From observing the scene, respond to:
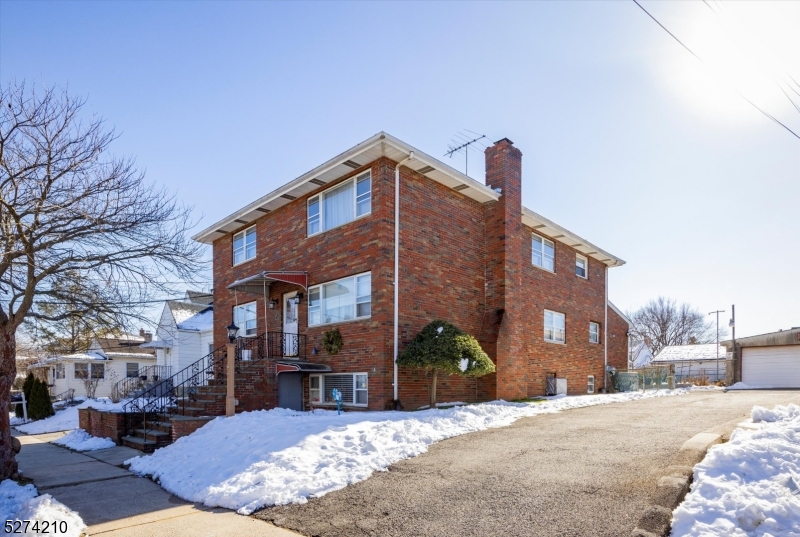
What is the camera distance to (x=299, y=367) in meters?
14.0

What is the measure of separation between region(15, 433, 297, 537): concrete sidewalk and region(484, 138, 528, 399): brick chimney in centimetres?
974

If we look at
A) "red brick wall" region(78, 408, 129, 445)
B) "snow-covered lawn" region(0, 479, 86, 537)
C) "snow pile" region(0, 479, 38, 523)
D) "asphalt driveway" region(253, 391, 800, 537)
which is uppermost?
"asphalt driveway" region(253, 391, 800, 537)

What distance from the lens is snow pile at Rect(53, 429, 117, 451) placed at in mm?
13227

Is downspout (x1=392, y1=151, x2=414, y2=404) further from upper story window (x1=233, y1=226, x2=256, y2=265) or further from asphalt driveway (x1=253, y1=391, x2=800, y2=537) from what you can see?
upper story window (x1=233, y1=226, x2=256, y2=265)

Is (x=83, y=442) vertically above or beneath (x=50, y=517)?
beneath

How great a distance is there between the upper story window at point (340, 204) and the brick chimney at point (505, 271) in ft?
14.5

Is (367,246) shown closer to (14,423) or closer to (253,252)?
(253,252)

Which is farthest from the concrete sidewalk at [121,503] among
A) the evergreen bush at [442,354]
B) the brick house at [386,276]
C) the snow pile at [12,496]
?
the evergreen bush at [442,354]

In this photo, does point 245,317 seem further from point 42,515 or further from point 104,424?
point 42,515

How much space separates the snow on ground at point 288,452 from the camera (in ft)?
24.5

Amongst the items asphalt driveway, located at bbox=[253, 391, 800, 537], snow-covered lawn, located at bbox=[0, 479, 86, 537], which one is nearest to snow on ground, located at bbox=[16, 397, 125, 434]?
snow-covered lawn, located at bbox=[0, 479, 86, 537]

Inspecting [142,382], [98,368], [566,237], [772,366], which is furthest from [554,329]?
[98,368]

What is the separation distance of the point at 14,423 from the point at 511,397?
69.6 ft

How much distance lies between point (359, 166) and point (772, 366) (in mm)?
23804
